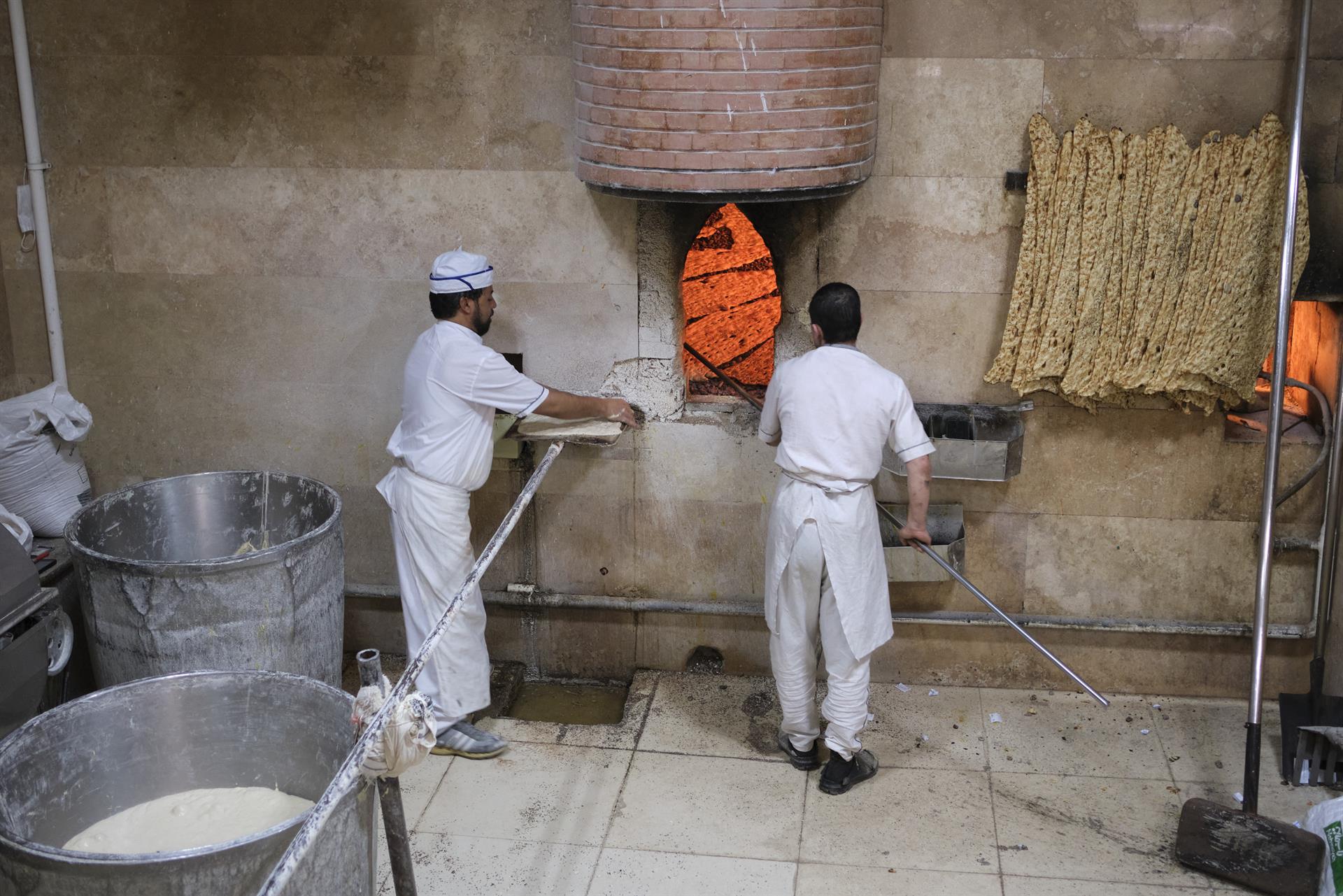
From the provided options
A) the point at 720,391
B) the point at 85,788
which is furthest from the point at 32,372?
the point at 720,391

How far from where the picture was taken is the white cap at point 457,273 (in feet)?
15.0

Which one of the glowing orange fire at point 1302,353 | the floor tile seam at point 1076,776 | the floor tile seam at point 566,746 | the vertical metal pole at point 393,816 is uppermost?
the glowing orange fire at point 1302,353

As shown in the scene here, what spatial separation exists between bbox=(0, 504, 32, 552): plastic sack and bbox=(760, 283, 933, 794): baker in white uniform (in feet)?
8.93

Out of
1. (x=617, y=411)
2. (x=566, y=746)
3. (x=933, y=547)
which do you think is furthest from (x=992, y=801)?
(x=617, y=411)

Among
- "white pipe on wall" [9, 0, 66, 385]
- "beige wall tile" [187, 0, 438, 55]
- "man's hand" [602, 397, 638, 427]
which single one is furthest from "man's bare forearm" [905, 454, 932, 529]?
"white pipe on wall" [9, 0, 66, 385]

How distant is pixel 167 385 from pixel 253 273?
0.63 m

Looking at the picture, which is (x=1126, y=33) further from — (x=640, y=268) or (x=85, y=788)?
(x=85, y=788)

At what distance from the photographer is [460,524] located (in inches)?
188

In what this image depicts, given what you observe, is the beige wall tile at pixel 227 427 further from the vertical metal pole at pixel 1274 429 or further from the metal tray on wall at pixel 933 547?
the vertical metal pole at pixel 1274 429

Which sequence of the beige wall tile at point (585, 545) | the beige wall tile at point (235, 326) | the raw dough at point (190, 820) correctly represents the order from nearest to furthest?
the raw dough at point (190, 820)
the beige wall tile at point (235, 326)
the beige wall tile at point (585, 545)

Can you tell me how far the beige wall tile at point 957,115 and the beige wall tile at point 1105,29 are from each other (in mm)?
53

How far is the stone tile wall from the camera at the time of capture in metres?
4.66

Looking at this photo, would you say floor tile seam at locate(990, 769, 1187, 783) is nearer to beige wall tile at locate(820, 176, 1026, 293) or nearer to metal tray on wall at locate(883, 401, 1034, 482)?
A: metal tray on wall at locate(883, 401, 1034, 482)

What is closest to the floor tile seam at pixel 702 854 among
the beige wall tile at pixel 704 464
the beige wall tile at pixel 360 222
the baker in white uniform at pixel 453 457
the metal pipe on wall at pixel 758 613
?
the baker in white uniform at pixel 453 457
